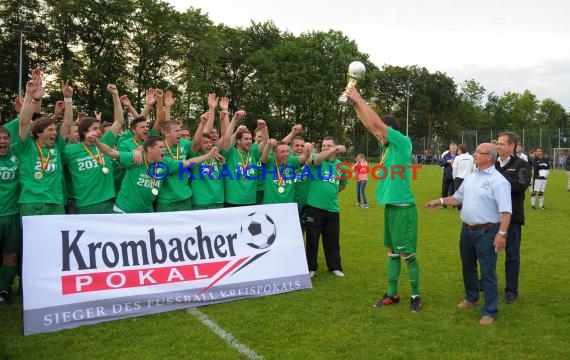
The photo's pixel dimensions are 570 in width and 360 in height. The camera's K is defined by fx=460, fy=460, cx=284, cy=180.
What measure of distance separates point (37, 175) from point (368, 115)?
4.05 meters

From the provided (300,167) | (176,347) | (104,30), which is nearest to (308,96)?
(104,30)

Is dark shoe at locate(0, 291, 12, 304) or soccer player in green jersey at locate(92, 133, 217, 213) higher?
soccer player in green jersey at locate(92, 133, 217, 213)

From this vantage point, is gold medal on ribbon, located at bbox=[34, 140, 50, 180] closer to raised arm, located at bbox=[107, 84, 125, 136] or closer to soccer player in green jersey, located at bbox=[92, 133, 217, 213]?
soccer player in green jersey, located at bbox=[92, 133, 217, 213]

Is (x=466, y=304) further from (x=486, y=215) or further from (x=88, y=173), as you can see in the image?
(x=88, y=173)

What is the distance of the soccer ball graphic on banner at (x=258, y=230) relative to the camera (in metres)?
6.38

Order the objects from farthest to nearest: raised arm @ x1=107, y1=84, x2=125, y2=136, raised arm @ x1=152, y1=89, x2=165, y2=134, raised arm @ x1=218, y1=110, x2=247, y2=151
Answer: raised arm @ x1=152, y1=89, x2=165, y2=134 → raised arm @ x1=218, y1=110, x2=247, y2=151 → raised arm @ x1=107, y1=84, x2=125, y2=136

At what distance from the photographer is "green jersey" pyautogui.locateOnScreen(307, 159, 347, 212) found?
7.25 metres

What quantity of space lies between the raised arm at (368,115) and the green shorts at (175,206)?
9.01 ft

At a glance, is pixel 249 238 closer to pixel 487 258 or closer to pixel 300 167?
pixel 300 167

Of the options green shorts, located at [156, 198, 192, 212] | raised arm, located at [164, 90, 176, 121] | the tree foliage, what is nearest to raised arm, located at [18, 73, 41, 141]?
green shorts, located at [156, 198, 192, 212]

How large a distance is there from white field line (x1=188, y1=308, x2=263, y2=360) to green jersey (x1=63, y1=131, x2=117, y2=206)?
1.97m

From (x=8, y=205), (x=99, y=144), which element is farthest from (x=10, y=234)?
(x=99, y=144)

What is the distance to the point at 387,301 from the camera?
5891 mm

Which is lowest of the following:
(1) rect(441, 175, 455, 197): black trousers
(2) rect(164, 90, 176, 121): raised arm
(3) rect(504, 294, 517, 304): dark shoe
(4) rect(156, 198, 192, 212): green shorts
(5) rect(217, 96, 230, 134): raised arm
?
(3) rect(504, 294, 517, 304): dark shoe
